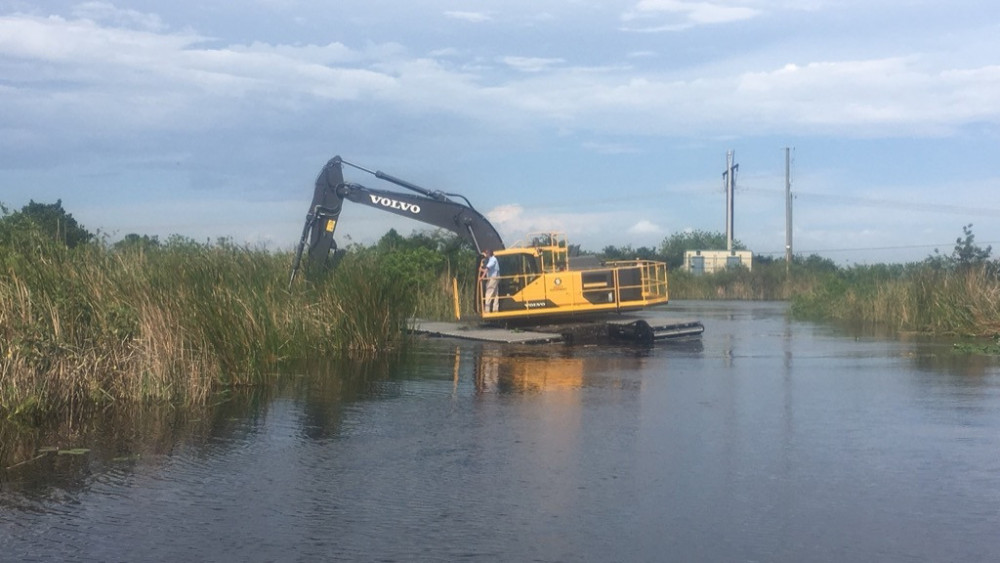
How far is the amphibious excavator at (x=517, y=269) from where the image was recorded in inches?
1046

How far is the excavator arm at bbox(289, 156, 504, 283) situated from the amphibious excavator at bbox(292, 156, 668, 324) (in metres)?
0.02

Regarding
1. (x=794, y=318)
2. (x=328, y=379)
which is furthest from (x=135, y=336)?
(x=794, y=318)

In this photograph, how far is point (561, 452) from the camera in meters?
10.8

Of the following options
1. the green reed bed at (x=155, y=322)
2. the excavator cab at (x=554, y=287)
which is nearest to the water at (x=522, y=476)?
the green reed bed at (x=155, y=322)

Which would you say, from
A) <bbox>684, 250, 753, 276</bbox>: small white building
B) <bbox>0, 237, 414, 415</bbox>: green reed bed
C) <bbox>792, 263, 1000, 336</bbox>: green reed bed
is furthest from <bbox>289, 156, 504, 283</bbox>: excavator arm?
<bbox>684, 250, 753, 276</bbox>: small white building

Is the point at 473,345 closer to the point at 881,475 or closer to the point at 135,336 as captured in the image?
the point at 135,336

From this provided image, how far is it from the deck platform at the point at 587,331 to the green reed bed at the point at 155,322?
3.86 metres

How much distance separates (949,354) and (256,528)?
60.8ft

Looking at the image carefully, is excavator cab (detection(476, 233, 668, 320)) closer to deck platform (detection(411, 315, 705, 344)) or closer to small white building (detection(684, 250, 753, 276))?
deck platform (detection(411, 315, 705, 344))

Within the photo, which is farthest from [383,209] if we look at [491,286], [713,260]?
[713,260]

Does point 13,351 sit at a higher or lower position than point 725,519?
higher

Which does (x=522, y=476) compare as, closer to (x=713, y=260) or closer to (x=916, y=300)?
(x=916, y=300)

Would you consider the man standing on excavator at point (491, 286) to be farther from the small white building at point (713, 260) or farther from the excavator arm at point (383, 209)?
the small white building at point (713, 260)

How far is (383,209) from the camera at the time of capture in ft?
88.4
